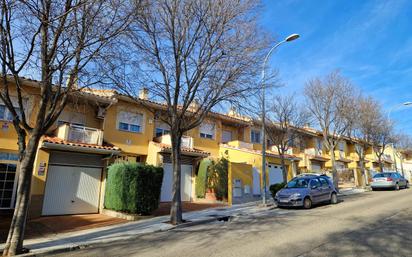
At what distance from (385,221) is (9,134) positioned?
16518 millimetres

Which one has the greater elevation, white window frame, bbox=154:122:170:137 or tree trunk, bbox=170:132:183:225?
white window frame, bbox=154:122:170:137

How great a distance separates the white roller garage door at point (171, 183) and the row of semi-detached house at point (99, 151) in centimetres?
6

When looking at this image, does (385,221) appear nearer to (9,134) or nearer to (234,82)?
(234,82)

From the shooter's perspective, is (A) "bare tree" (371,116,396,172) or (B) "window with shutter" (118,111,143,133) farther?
(A) "bare tree" (371,116,396,172)

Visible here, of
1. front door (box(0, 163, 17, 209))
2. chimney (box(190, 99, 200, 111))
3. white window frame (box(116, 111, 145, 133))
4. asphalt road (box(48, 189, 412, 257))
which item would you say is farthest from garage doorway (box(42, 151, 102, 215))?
asphalt road (box(48, 189, 412, 257))

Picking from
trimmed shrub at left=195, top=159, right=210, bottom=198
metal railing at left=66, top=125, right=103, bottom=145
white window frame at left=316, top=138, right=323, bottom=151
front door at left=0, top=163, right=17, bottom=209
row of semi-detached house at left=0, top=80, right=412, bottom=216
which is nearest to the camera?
front door at left=0, top=163, right=17, bottom=209

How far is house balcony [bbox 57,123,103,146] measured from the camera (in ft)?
49.1

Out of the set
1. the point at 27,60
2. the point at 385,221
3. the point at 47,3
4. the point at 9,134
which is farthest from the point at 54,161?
the point at 385,221

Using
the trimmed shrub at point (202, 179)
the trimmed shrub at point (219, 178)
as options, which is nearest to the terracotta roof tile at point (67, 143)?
the trimmed shrub at point (202, 179)

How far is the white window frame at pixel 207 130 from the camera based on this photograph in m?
22.4

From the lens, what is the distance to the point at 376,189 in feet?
87.4

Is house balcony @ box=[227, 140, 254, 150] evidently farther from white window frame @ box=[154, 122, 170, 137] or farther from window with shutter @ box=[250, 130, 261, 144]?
white window frame @ box=[154, 122, 170, 137]

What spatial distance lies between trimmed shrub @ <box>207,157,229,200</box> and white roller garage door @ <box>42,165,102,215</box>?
7161mm

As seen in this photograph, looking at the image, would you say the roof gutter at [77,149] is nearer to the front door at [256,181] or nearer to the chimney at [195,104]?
the chimney at [195,104]
